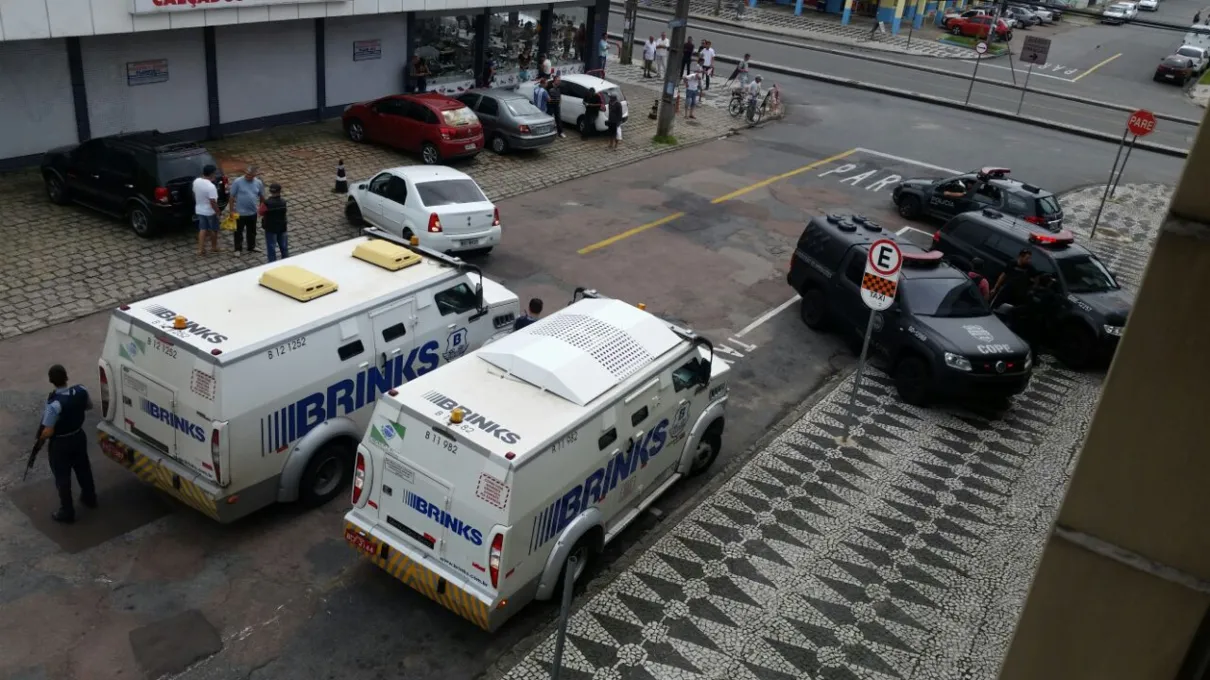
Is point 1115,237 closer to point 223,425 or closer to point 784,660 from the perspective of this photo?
point 784,660

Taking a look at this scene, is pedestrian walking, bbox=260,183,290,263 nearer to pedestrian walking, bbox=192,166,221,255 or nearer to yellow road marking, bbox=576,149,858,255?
pedestrian walking, bbox=192,166,221,255

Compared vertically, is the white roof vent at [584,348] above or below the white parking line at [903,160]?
above

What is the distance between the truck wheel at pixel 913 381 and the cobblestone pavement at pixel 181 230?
8.61 meters

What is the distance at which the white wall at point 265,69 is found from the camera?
74.6 feet

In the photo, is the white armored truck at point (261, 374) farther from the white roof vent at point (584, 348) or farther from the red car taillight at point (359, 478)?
the white roof vent at point (584, 348)

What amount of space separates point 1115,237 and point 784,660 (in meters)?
19.4

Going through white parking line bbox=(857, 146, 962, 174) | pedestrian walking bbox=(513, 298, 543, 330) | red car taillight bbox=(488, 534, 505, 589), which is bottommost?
white parking line bbox=(857, 146, 962, 174)

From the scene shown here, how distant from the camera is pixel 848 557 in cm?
1046

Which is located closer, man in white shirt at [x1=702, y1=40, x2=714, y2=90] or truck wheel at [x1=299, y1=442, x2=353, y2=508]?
truck wheel at [x1=299, y1=442, x2=353, y2=508]

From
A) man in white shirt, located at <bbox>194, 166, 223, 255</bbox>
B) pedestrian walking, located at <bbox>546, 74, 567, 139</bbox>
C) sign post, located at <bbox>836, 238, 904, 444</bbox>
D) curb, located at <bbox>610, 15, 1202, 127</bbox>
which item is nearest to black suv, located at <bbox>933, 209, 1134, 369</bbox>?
sign post, located at <bbox>836, 238, 904, 444</bbox>

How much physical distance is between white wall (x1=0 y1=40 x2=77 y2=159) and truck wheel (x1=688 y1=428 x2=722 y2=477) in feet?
53.3

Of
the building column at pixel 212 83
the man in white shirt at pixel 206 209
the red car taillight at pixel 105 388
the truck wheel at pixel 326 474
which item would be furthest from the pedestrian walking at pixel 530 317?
the building column at pixel 212 83

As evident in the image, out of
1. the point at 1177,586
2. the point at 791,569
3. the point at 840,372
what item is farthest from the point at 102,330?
the point at 1177,586

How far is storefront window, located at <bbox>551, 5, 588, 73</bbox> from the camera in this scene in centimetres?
3288
